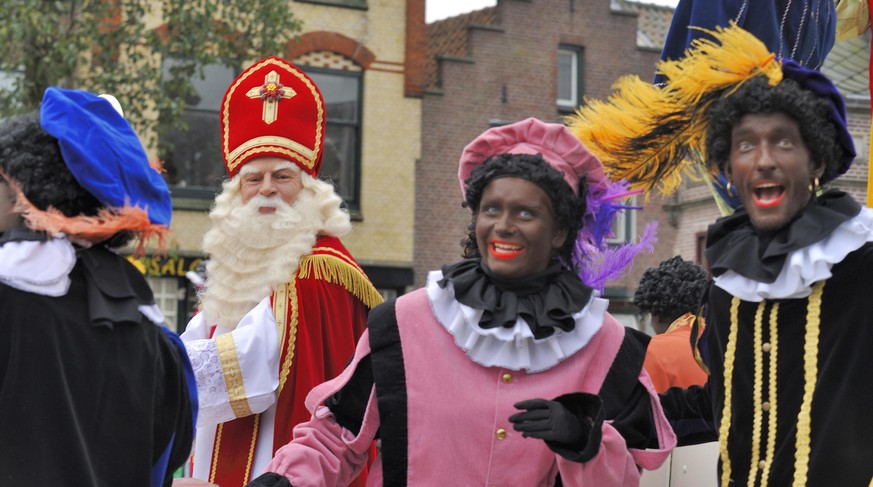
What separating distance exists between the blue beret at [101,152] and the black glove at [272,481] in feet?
2.51

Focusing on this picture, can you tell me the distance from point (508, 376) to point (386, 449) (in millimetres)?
406

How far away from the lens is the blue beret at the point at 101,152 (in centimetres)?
303

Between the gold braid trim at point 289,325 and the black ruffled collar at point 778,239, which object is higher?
the black ruffled collar at point 778,239

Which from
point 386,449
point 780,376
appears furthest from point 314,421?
point 780,376

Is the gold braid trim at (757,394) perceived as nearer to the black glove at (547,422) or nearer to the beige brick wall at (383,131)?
the black glove at (547,422)

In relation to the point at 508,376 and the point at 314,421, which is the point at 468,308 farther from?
the point at 314,421

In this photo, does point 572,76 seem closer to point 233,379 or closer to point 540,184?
point 233,379

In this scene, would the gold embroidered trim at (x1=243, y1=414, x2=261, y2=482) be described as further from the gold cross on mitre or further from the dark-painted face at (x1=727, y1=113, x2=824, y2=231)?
the dark-painted face at (x1=727, y1=113, x2=824, y2=231)

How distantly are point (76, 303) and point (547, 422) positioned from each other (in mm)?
1208

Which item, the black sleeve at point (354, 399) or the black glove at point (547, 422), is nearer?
the black glove at point (547, 422)

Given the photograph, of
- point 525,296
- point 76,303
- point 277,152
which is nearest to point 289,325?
point 277,152

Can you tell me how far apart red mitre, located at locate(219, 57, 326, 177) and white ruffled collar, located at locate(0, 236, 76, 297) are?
202cm

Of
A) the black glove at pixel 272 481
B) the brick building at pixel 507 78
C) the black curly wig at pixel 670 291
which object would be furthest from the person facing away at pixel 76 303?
the brick building at pixel 507 78

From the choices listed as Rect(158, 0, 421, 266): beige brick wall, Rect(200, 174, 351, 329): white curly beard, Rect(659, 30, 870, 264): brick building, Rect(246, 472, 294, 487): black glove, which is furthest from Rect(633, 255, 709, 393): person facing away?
Rect(158, 0, 421, 266): beige brick wall
